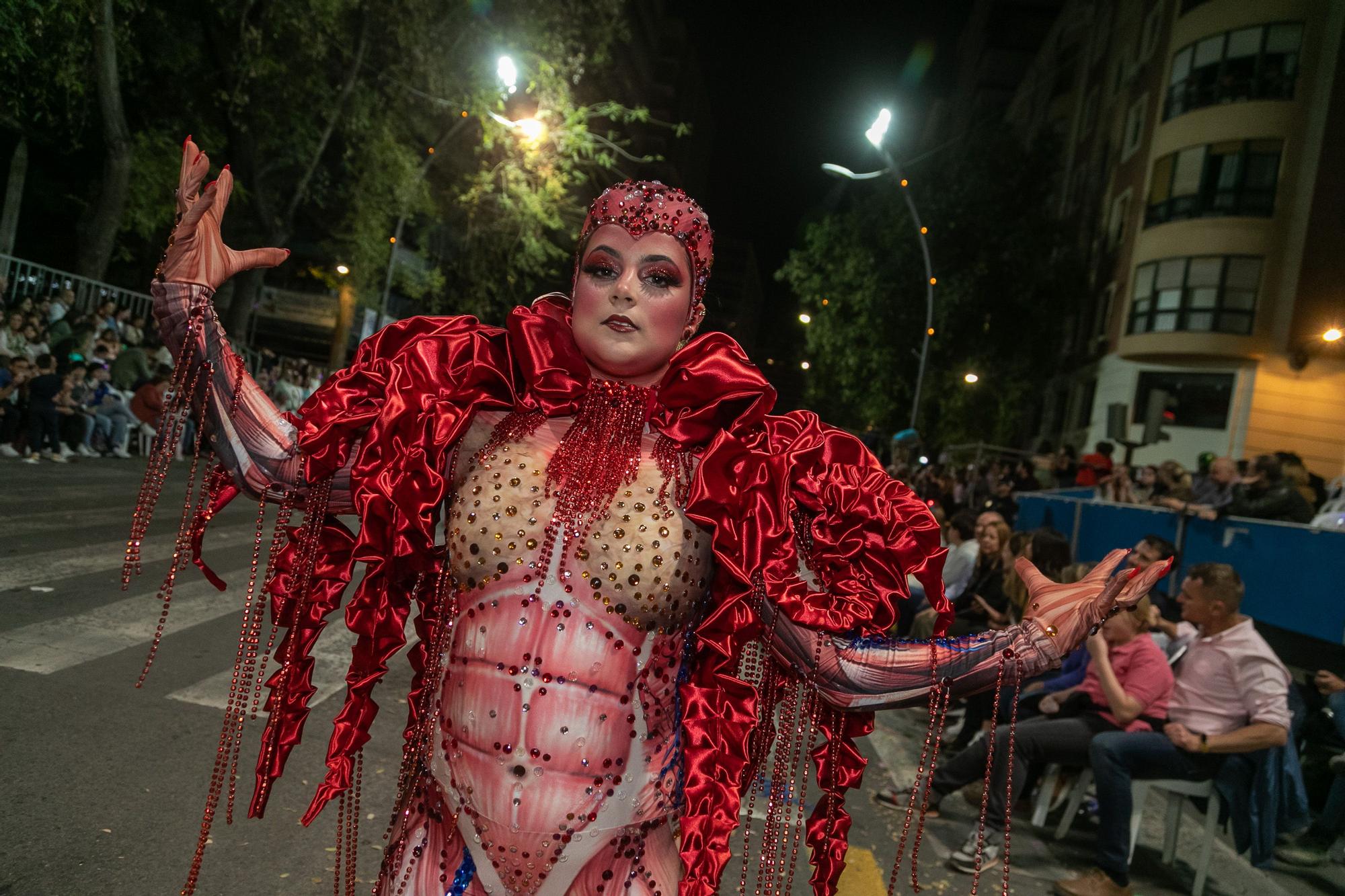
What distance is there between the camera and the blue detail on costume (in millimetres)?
1966

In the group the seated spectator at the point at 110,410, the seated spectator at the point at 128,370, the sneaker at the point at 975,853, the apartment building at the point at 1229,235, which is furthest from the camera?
the apartment building at the point at 1229,235

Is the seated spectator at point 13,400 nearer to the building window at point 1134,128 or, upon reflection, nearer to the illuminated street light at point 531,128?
the illuminated street light at point 531,128

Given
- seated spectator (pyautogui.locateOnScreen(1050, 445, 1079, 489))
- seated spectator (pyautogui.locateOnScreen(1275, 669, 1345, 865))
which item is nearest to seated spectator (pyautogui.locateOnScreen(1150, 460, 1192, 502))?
seated spectator (pyautogui.locateOnScreen(1050, 445, 1079, 489))

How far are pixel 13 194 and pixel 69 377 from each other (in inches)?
394

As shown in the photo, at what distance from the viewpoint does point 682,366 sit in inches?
86.6

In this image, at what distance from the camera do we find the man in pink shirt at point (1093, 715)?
217 inches

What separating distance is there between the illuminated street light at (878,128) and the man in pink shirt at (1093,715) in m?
20.0

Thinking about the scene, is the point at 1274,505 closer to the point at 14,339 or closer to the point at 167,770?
the point at 167,770

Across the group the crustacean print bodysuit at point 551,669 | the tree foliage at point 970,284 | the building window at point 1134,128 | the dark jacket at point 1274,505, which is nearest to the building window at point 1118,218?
the building window at point 1134,128

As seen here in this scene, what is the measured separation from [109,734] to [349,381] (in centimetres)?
348

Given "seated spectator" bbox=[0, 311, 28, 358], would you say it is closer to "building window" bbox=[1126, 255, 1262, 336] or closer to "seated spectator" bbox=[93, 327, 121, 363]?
"seated spectator" bbox=[93, 327, 121, 363]

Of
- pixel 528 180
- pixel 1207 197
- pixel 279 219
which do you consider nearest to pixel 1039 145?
pixel 1207 197

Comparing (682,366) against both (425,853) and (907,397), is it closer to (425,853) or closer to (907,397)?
(425,853)

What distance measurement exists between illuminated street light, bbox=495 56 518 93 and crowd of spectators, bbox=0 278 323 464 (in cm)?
731
